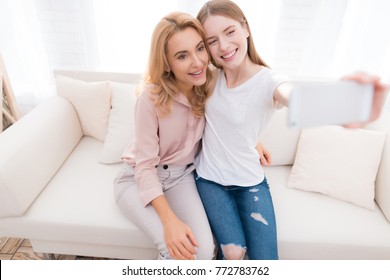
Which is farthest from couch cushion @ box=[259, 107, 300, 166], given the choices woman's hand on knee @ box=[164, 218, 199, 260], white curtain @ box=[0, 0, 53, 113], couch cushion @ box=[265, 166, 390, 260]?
white curtain @ box=[0, 0, 53, 113]

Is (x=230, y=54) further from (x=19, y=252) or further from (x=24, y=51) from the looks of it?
(x=24, y=51)

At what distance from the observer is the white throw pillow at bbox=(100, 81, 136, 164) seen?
4.54ft

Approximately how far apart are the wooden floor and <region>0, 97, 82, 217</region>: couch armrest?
387mm

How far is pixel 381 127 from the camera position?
1.32m

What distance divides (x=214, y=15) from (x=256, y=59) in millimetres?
239

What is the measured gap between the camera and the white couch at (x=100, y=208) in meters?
1.11

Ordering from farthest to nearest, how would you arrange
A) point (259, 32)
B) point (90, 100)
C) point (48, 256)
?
point (259, 32) → point (90, 100) → point (48, 256)

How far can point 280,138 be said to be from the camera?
1.39 metres

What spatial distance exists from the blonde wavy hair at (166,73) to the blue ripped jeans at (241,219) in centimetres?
33

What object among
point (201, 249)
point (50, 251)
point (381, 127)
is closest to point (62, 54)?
point (50, 251)

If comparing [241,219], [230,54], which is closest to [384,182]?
[241,219]

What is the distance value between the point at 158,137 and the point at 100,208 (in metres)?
0.39

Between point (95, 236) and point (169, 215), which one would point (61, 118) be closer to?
point (95, 236)

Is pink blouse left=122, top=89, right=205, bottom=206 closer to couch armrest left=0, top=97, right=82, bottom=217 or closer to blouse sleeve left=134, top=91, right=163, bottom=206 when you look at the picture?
blouse sleeve left=134, top=91, right=163, bottom=206
